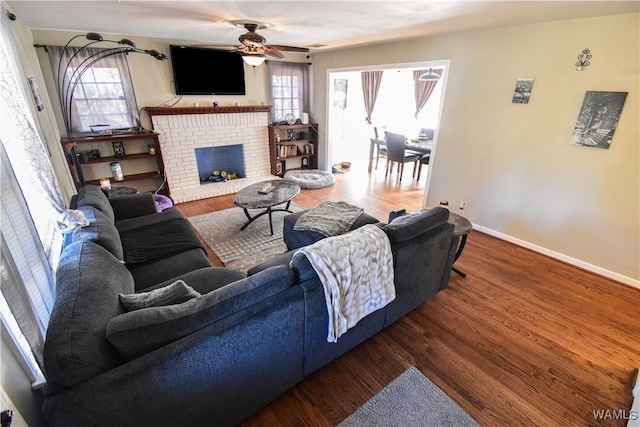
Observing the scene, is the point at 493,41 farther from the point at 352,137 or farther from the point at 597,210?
the point at 352,137

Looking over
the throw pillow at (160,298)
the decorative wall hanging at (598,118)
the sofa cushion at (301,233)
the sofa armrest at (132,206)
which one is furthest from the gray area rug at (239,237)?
the decorative wall hanging at (598,118)

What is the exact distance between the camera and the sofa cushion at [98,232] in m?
1.85

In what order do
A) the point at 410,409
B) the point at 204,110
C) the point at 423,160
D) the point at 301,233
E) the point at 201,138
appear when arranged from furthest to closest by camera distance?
the point at 423,160 → the point at 201,138 → the point at 204,110 → the point at 301,233 → the point at 410,409

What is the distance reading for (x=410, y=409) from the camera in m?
1.56

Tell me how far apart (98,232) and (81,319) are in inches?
40.6

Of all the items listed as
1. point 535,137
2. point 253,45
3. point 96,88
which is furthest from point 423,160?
point 96,88

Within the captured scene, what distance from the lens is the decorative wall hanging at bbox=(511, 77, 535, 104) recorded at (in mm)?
2881

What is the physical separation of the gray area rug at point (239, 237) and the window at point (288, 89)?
2.37m

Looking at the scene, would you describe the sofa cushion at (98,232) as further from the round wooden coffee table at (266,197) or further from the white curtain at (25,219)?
the round wooden coffee table at (266,197)

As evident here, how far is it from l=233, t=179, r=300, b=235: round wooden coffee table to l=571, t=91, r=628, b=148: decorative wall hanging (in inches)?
114

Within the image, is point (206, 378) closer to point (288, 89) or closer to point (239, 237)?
point (239, 237)

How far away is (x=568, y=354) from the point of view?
1911 mm

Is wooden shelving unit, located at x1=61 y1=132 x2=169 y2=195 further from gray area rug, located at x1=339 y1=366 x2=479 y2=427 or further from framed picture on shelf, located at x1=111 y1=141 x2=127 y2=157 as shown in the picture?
gray area rug, located at x1=339 y1=366 x2=479 y2=427

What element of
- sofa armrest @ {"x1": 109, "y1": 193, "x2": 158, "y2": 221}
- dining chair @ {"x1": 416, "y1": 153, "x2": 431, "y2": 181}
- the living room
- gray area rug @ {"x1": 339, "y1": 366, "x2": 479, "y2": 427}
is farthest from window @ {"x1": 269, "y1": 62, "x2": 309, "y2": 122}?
gray area rug @ {"x1": 339, "y1": 366, "x2": 479, "y2": 427}
